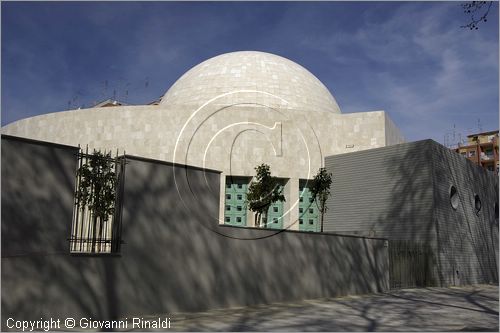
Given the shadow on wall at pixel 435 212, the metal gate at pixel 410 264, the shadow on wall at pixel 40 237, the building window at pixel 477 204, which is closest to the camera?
the shadow on wall at pixel 40 237

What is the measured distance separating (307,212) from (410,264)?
1148cm

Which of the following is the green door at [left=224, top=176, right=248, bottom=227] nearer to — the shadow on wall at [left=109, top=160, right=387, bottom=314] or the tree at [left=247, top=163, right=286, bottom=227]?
the tree at [left=247, top=163, right=286, bottom=227]

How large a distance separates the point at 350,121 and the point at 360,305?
20802mm

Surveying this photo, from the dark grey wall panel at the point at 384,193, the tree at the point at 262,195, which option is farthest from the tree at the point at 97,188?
the tree at the point at 262,195

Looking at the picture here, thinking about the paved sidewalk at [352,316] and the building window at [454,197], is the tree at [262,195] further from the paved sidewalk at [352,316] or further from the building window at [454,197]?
the paved sidewalk at [352,316]

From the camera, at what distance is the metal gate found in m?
19.2

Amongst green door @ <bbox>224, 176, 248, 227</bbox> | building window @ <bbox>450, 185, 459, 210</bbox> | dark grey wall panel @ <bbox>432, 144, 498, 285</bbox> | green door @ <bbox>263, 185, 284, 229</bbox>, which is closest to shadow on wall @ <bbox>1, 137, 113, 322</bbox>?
dark grey wall panel @ <bbox>432, 144, 498, 285</bbox>

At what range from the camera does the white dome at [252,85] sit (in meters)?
38.2

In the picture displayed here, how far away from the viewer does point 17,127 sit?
36719 millimetres

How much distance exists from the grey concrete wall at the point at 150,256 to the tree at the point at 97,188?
0.45 m

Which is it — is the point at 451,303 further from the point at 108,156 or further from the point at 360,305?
the point at 108,156

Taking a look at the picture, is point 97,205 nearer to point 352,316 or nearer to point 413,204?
point 352,316

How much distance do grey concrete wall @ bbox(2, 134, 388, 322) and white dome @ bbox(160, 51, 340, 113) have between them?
24342 mm

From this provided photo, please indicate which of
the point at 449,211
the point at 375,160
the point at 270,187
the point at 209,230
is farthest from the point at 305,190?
the point at 209,230
